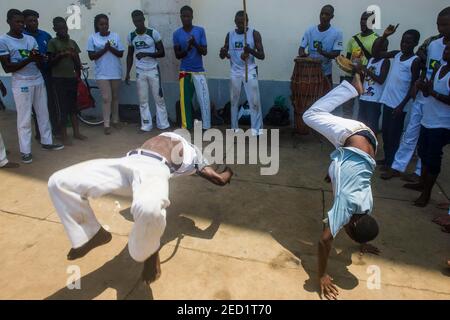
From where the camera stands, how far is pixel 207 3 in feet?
22.1

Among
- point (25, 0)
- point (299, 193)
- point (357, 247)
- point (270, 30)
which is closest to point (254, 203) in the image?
point (299, 193)

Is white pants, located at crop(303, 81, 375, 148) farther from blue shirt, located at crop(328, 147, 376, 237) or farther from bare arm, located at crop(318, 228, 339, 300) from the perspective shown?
bare arm, located at crop(318, 228, 339, 300)

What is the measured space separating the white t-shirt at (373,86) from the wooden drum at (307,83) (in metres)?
0.93

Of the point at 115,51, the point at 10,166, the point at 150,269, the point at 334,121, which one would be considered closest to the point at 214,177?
the point at 150,269

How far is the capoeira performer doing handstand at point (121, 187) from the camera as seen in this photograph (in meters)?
2.35

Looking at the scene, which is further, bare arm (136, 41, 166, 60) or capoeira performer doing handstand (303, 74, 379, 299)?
bare arm (136, 41, 166, 60)

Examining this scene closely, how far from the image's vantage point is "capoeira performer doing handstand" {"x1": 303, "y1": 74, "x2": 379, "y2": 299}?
8.82 ft

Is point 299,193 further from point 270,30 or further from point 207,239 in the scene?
point 270,30

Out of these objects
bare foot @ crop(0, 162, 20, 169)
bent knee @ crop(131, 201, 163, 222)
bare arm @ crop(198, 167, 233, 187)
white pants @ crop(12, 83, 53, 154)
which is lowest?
bare foot @ crop(0, 162, 20, 169)

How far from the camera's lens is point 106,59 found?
6.25 m

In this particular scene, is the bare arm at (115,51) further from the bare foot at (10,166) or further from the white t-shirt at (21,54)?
the bare foot at (10,166)

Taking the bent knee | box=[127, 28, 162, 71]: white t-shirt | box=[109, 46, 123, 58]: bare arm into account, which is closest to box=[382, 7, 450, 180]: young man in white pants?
the bent knee

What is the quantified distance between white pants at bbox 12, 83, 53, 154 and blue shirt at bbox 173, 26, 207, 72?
7.41 ft

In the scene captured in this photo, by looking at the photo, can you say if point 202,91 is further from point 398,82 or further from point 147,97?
point 398,82
